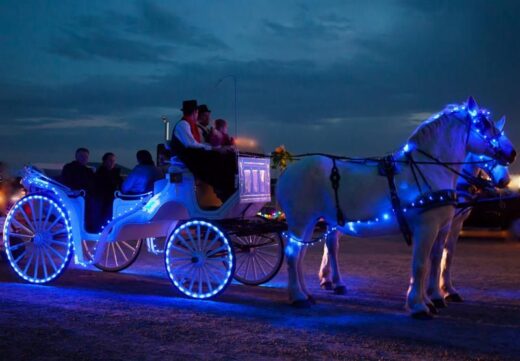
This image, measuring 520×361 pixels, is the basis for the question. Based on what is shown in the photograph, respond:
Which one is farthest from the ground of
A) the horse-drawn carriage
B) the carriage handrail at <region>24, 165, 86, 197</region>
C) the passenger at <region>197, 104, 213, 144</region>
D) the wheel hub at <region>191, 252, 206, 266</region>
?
the passenger at <region>197, 104, 213, 144</region>

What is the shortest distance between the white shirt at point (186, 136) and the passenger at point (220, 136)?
2.55 feet

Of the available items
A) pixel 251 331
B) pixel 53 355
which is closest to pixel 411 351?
pixel 251 331

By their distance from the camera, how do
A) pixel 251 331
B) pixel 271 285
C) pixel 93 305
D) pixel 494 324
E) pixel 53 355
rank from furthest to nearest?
pixel 271 285, pixel 93 305, pixel 494 324, pixel 251 331, pixel 53 355

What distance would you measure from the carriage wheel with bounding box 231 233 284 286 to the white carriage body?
24.0 inches

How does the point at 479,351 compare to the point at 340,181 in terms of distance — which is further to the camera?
the point at 340,181

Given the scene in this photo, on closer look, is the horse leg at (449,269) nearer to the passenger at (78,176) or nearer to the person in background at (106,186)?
the person in background at (106,186)

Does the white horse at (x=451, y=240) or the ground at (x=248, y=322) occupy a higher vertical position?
the white horse at (x=451, y=240)

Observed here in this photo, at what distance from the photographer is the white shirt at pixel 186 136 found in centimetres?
894

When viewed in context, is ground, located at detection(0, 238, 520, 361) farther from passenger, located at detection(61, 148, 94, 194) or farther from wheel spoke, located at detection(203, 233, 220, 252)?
passenger, located at detection(61, 148, 94, 194)

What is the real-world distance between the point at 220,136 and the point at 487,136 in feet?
12.9

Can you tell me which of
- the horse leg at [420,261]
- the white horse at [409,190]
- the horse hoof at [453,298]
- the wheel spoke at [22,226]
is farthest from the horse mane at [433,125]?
the wheel spoke at [22,226]

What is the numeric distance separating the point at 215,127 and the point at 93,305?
3.45 metres

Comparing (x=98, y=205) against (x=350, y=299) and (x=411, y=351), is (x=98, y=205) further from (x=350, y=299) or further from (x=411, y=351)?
(x=411, y=351)

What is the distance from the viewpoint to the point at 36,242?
403 inches
